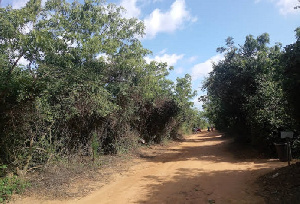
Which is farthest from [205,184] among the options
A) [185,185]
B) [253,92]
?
[253,92]

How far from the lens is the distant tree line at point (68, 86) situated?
7305mm

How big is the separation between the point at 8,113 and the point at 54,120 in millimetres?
1788

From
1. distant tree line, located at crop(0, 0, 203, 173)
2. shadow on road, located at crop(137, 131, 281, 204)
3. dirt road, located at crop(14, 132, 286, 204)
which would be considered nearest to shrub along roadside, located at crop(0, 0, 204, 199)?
distant tree line, located at crop(0, 0, 203, 173)

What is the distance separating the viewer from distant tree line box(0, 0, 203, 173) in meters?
7.30

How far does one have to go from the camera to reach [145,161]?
11594 millimetres

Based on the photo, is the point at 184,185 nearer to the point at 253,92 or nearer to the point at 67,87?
the point at 67,87

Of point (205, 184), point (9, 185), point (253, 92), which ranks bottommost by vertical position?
point (205, 184)

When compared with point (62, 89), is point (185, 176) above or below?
below

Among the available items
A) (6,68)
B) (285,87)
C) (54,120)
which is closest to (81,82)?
(54,120)

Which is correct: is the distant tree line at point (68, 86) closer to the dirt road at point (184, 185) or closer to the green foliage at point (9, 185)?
the green foliage at point (9, 185)

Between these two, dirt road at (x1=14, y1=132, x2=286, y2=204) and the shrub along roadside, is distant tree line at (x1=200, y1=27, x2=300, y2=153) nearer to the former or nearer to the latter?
dirt road at (x1=14, y1=132, x2=286, y2=204)

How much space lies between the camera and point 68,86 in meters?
8.80

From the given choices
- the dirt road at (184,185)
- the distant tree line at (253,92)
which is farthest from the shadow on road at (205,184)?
the distant tree line at (253,92)

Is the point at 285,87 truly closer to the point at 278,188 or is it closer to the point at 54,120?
the point at 278,188
